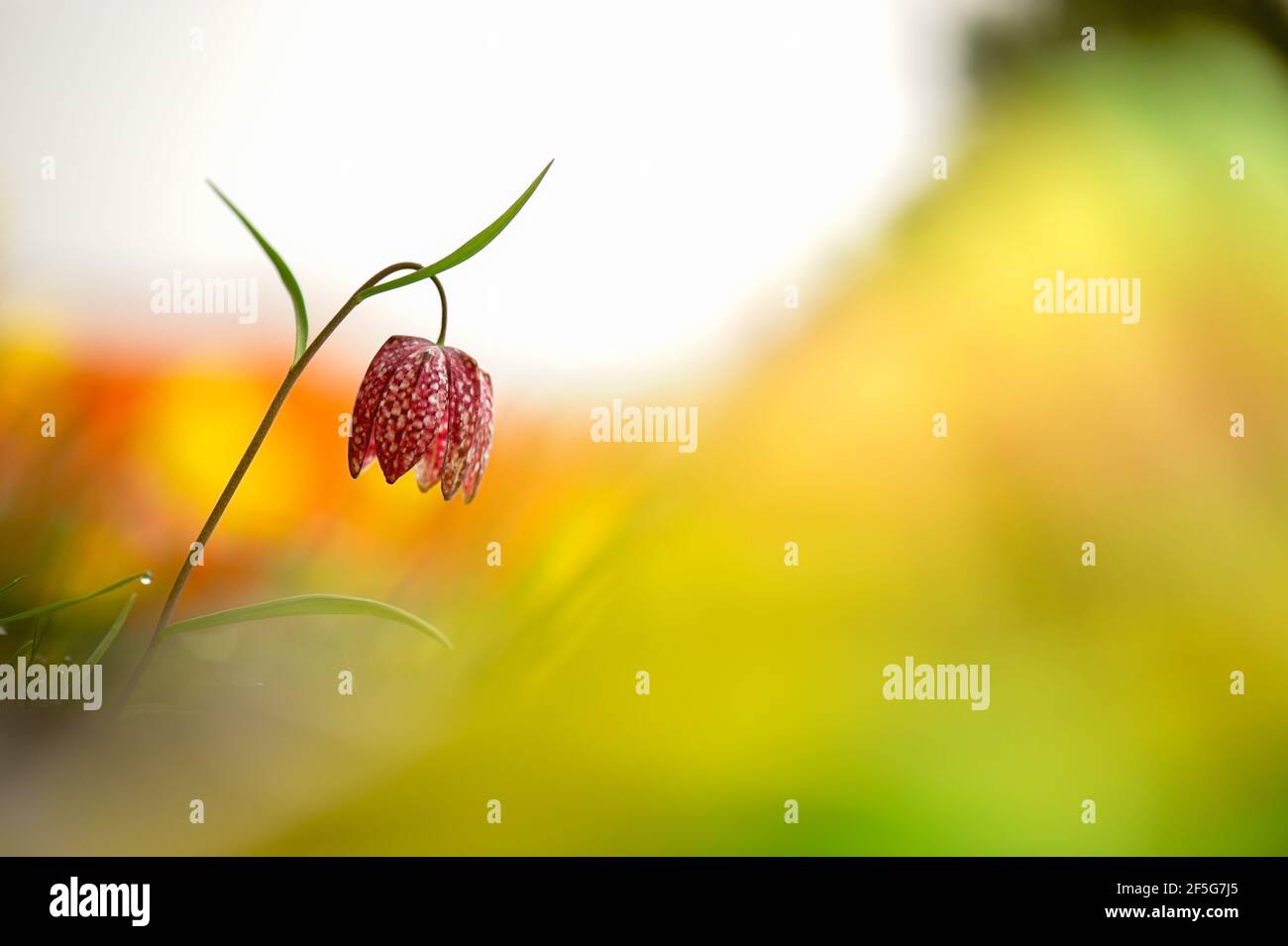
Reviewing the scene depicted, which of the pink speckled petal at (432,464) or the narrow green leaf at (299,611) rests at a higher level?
the pink speckled petal at (432,464)

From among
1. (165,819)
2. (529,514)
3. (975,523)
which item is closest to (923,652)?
(975,523)

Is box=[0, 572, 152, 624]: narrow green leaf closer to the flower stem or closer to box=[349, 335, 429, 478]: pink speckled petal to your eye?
the flower stem

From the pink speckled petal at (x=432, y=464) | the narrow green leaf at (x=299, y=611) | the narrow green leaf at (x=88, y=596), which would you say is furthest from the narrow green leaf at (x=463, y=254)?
the narrow green leaf at (x=88, y=596)

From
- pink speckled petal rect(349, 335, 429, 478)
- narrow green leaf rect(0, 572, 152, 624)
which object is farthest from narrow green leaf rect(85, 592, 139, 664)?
pink speckled petal rect(349, 335, 429, 478)

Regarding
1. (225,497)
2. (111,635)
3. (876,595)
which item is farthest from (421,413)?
(876,595)

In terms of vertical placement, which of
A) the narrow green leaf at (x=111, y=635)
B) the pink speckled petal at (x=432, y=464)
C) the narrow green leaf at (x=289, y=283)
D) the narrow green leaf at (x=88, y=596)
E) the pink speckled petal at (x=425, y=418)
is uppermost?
the narrow green leaf at (x=289, y=283)

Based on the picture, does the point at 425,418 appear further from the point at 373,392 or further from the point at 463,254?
the point at 463,254

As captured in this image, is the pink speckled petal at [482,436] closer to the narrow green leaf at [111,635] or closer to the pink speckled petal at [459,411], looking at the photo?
the pink speckled petal at [459,411]

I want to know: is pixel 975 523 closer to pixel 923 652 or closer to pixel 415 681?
pixel 923 652
